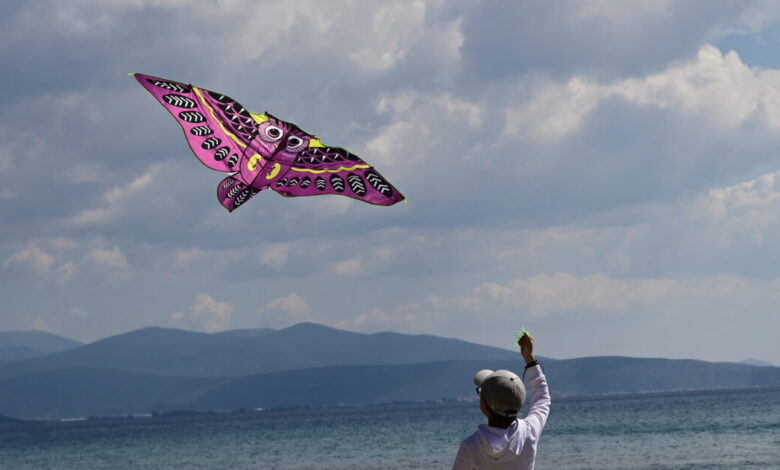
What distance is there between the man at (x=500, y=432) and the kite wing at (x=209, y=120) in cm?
558

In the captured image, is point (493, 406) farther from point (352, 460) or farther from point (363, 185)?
point (352, 460)

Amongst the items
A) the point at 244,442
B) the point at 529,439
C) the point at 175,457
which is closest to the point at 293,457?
the point at 175,457

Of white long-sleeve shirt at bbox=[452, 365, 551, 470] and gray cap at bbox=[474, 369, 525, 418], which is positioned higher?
gray cap at bbox=[474, 369, 525, 418]

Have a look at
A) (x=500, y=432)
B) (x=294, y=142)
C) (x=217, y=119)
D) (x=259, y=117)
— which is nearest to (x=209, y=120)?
(x=217, y=119)

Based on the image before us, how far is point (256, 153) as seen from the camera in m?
10.8

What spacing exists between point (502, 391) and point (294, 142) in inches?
211

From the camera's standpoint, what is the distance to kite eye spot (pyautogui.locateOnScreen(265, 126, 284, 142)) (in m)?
10.6

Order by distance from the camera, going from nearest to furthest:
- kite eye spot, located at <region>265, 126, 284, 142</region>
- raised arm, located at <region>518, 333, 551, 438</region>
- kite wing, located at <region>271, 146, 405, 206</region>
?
1. raised arm, located at <region>518, 333, 551, 438</region>
2. kite wing, located at <region>271, 146, 405, 206</region>
3. kite eye spot, located at <region>265, 126, 284, 142</region>

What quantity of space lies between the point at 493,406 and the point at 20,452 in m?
116

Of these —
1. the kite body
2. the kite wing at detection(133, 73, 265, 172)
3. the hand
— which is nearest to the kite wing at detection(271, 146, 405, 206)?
the kite body

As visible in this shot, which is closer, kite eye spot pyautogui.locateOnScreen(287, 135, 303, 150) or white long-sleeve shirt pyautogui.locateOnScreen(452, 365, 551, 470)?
white long-sleeve shirt pyautogui.locateOnScreen(452, 365, 551, 470)

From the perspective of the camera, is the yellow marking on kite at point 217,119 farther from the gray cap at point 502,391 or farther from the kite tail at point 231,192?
the gray cap at point 502,391

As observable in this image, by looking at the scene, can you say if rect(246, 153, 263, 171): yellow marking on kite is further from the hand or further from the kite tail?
the hand

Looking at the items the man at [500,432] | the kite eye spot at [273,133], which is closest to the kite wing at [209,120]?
the kite eye spot at [273,133]
